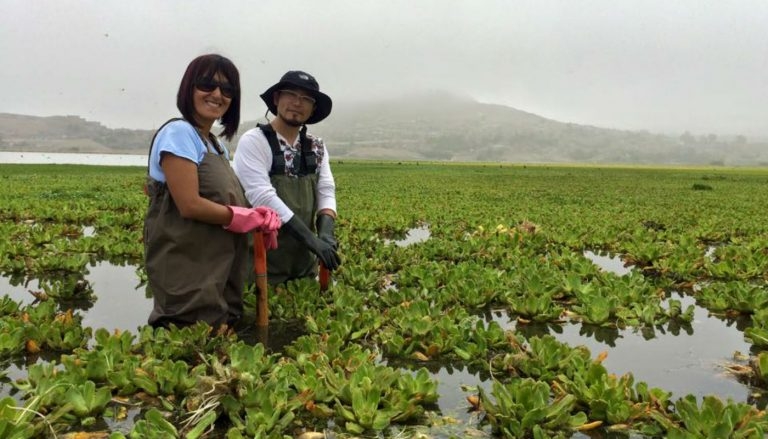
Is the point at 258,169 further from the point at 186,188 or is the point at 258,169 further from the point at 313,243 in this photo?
the point at 186,188

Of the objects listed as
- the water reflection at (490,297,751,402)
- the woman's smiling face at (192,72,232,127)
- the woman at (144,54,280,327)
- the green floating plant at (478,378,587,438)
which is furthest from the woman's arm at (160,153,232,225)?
the water reflection at (490,297,751,402)

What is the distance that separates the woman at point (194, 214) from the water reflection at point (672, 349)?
2.36 m

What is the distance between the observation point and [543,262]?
671 centimetres

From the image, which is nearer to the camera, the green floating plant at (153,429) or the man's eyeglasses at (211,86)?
the green floating plant at (153,429)

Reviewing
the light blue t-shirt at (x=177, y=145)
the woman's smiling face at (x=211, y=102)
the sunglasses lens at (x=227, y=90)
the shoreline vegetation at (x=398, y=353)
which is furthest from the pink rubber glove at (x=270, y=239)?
the sunglasses lens at (x=227, y=90)

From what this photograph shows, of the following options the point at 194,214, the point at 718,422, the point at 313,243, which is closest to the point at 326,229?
the point at 313,243

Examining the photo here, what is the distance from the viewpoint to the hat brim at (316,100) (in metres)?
4.75

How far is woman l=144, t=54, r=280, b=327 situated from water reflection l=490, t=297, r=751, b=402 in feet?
7.75

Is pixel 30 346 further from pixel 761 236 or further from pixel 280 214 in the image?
pixel 761 236

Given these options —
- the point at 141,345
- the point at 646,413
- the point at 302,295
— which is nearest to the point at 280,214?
the point at 302,295

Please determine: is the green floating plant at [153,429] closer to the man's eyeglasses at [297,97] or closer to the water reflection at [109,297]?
the water reflection at [109,297]

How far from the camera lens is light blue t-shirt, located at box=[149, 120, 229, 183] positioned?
365cm

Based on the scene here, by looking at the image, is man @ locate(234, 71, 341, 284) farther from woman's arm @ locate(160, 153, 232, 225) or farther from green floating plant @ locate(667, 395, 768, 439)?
green floating plant @ locate(667, 395, 768, 439)

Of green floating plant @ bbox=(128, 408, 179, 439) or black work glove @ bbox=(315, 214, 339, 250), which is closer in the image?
green floating plant @ bbox=(128, 408, 179, 439)
